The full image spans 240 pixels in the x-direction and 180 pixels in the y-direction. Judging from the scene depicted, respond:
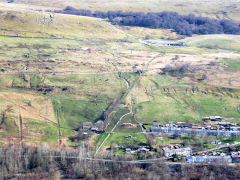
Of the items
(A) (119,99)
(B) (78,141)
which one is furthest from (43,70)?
(B) (78,141)

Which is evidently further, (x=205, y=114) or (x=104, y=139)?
(x=205, y=114)

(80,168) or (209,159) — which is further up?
(209,159)

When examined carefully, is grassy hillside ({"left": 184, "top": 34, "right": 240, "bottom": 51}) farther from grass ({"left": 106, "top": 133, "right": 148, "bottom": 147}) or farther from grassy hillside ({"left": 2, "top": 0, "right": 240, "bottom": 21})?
grass ({"left": 106, "top": 133, "right": 148, "bottom": 147})

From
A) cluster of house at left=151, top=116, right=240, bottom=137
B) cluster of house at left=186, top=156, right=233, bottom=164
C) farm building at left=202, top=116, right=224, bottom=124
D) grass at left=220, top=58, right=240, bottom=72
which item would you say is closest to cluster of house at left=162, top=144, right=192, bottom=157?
cluster of house at left=186, top=156, right=233, bottom=164

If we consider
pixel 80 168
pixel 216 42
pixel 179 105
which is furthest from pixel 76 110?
pixel 216 42

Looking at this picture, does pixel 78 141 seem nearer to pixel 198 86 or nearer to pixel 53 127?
pixel 53 127

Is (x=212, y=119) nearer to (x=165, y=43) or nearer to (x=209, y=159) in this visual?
(x=209, y=159)
